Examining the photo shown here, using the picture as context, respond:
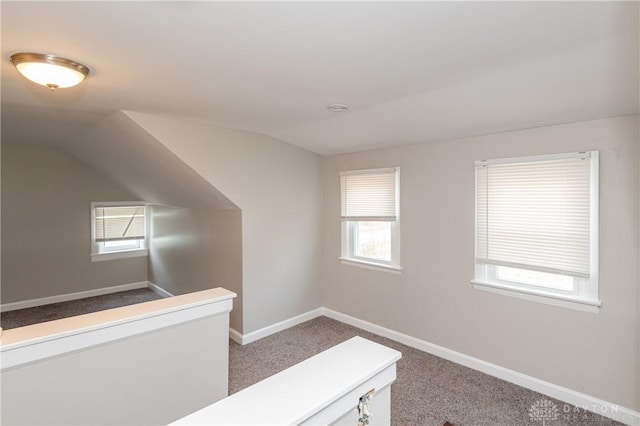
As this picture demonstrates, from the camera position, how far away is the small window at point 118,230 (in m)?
5.18

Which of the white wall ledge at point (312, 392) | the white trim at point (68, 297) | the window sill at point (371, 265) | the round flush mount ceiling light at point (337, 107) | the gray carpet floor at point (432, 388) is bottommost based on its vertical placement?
the gray carpet floor at point (432, 388)

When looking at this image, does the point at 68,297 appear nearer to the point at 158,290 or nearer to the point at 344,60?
the point at 158,290

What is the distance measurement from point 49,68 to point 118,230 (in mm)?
4267

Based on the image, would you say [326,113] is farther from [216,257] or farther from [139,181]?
[139,181]

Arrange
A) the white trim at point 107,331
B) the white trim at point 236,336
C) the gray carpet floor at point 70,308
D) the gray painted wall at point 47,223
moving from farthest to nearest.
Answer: the gray painted wall at point 47,223 < the gray carpet floor at point 70,308 < the white trim at point 236,336 < the white trim at point 107,331

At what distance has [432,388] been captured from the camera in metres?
2.70

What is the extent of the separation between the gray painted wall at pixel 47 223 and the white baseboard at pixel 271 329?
119 inches

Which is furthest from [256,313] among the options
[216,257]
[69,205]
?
[69,205]

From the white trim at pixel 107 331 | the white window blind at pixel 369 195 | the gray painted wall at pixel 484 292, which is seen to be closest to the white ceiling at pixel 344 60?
the gray painted wall at pixel 484 292

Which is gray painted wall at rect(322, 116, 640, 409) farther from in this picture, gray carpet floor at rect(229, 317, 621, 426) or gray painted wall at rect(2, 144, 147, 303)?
gray painted wall at rect(2, 144, 147, 303)

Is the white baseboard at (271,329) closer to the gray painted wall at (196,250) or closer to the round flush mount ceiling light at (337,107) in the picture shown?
the gray painted wall at (196,250)

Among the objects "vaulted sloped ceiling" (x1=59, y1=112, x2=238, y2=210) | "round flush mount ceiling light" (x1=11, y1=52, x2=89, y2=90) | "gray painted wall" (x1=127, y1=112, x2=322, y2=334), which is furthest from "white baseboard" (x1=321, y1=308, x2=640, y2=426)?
"round flush mount ceiling light" (x1=11, y1=52, x2=89, y2=90)

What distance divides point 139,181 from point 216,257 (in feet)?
4.94

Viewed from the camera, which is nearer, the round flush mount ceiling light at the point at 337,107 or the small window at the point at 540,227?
the small window at the point at 540,227
